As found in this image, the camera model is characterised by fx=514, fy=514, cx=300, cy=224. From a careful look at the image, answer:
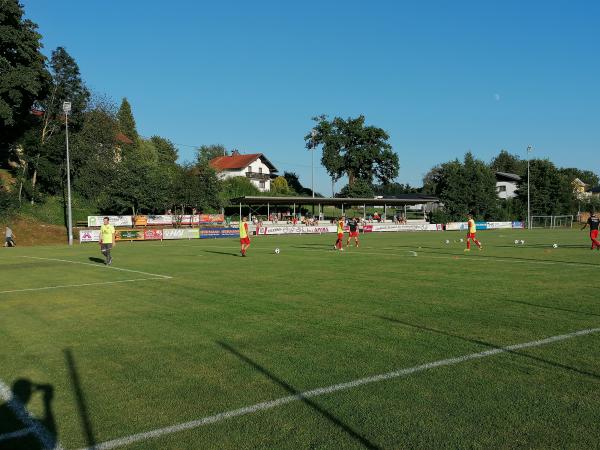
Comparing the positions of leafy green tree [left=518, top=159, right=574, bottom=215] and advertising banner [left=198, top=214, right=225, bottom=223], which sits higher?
leafy green tree [left=518, top=159, right=574, bottom=215]

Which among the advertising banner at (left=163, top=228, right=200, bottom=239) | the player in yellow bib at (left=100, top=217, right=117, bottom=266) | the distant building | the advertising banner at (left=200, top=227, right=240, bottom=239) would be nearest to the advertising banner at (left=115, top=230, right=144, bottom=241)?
the advertising banner at (left=163, top=228, right=200, bottom=239)

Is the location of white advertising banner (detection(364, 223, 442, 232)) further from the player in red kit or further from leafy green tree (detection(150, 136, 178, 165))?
leafy green tree (detection(150, 136, 178, 165))

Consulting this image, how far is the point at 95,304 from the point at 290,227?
46038 mm

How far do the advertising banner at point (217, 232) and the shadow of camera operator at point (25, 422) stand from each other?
4398 centimetres

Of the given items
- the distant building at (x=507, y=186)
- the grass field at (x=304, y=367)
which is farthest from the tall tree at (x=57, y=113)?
the distant building at (x=507, y=186)

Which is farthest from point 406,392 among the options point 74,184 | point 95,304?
point 74,184

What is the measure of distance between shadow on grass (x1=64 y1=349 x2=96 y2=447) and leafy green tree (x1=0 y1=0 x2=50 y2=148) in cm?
4324

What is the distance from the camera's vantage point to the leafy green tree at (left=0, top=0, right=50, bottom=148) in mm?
43125

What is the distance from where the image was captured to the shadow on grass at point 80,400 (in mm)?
4648

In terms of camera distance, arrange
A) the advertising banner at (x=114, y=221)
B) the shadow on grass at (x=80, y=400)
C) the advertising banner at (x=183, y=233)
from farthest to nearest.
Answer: the advertising banner at (x=114, y=221), the advertising banner at (x=183, y=233), the shadow on grass at (x=80, y=400)

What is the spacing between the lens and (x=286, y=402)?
17.5ft

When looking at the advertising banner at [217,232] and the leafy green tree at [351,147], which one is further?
the leafy green tree at [351,147]

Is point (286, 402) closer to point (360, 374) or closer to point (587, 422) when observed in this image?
point (360, 374)

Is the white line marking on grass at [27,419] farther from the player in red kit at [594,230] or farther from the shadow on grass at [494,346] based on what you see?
the player in red kit at [594,230]
